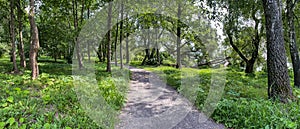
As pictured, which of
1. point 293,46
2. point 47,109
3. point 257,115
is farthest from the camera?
point 293,46

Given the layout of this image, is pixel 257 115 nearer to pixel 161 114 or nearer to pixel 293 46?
pixel 161 114

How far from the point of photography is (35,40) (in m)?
6.52

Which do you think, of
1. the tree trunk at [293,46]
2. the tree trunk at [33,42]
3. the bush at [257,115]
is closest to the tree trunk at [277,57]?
the bush at [257,115]

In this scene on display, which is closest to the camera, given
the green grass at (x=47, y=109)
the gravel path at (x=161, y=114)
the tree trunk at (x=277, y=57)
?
the green grass at (x=47, y=109)

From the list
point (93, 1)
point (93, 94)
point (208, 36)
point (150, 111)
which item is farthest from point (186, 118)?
point (208, 36)

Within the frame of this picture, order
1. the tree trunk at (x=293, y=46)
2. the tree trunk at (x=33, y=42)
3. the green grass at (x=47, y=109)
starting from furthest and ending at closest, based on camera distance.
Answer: the tree trunk at (x=293, y=46) → the tree trunk at (x=33, y=42) → the green grass at (x=47, y=109)

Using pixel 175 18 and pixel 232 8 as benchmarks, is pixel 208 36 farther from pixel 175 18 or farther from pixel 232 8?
pixel 232 8

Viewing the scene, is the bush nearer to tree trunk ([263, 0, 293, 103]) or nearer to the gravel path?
the gravel path

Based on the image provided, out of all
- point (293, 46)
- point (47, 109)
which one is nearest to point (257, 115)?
point (47, 109)

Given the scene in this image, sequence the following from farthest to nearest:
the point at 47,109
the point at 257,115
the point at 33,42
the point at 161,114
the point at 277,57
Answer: the point at 33,42, the point at 277,57, the point at 161,114, the point at 47,109, the point at 257,115

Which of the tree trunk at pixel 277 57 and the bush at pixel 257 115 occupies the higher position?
the tree trunk at pixel 277 57

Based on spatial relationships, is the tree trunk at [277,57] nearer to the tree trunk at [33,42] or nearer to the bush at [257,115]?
the bush at [257,115]

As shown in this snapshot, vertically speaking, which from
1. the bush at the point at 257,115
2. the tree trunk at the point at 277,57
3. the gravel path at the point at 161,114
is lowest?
the gravel path at the point at 161,114

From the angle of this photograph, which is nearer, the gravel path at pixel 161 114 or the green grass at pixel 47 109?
the green grass at pixel 47 109
